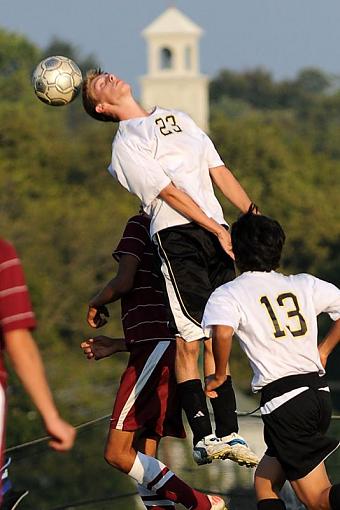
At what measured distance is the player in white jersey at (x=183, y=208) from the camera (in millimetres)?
8805

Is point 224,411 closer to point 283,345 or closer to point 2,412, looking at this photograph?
point 283,345

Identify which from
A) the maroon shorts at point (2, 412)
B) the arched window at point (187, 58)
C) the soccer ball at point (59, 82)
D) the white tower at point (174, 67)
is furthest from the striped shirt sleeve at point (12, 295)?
the arched window at point (187, 58)

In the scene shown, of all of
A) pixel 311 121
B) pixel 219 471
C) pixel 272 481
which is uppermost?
pixel 272 481

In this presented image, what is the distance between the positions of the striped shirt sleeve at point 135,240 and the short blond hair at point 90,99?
61 centimetres

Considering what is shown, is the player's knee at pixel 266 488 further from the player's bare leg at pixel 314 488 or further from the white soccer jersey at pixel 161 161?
the white soccer jersey at pixel 161 161

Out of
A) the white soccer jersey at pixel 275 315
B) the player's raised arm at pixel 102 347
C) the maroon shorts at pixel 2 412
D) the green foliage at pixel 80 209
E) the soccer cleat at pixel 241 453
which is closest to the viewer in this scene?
the maroon shorts at pixel 2 412

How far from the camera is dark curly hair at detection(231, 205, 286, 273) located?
795 centimetres

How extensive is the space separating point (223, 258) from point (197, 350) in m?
0.51

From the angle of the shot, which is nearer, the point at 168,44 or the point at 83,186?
the point at 83,186

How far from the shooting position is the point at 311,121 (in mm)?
130125

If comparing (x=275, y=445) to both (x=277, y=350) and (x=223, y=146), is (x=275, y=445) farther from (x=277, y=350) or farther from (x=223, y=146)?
(x=223, y=146)

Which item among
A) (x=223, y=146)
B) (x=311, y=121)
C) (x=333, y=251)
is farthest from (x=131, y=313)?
(x=311, y=121)

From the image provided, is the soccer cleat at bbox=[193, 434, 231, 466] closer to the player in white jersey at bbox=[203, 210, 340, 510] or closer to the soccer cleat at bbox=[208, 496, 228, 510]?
the soccer cleat at bbox=[208, 496, 228, 510]

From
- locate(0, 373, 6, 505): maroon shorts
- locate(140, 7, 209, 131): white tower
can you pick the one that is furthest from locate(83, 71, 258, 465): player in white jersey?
locate(140, 7, 209, 131): white tower
